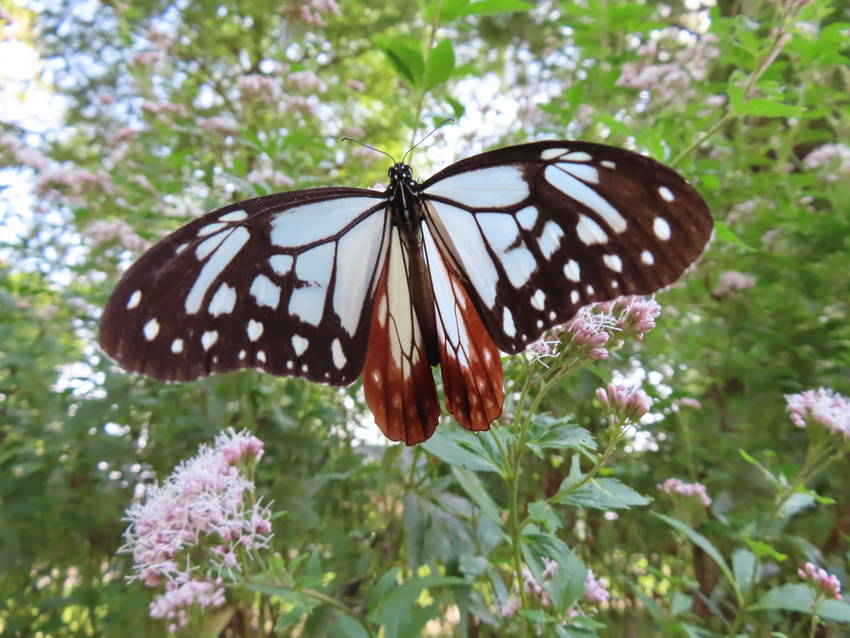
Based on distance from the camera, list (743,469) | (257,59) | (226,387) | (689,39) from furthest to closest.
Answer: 1. (257,59)
2. (689,39)
3. (226,387)
4. (743,469)

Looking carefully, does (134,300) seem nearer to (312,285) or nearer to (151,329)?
Result: (151,329)

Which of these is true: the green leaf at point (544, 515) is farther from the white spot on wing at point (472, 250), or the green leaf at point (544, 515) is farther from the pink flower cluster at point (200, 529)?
the pink flower cluster at point (200, 529)

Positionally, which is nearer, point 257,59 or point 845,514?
point 845,514

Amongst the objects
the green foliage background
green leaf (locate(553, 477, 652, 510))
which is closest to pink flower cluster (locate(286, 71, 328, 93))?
the green foliage background

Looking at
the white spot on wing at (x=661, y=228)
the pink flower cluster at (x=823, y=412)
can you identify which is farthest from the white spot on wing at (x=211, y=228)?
the pink flower cluster at (x=823, y=412)

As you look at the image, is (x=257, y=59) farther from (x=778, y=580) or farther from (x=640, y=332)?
(x=778, y=580)

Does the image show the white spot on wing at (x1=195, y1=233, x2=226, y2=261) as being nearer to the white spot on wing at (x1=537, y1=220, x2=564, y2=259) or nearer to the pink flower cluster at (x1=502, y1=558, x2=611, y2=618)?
the white spot on wing at (x1=537, y1=220, x2=564, y2=259)

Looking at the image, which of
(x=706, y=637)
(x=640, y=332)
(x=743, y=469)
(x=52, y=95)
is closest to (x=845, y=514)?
(x=743, y=469)

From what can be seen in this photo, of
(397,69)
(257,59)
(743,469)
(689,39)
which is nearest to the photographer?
(397,69)
